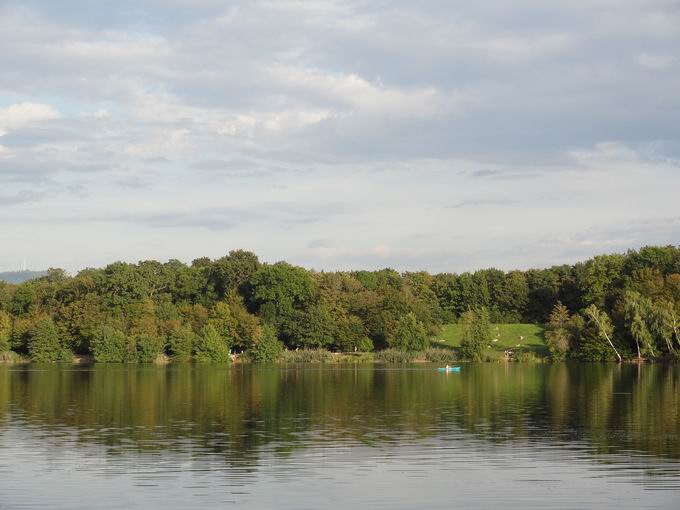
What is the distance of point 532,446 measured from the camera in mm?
33344

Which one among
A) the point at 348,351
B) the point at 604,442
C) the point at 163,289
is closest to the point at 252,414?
the point at 604,442

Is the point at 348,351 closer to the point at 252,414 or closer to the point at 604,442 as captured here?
the point at 252,414

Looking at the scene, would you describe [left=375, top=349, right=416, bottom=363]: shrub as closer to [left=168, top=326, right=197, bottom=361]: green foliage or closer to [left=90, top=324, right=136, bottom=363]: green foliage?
[left=168, top=326, right=197, bottom=361]: green foliage

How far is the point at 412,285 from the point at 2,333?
60.7 metres

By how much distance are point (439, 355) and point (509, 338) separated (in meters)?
Result: 12.2

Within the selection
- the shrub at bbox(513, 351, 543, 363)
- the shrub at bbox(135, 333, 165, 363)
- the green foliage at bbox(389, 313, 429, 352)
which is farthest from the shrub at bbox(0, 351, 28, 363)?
the shrub at bbox(513, 351, 543, 363)

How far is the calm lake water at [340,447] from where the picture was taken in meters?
24.3

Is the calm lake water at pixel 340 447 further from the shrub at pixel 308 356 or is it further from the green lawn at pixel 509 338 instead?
the shrub at pixel 308 356

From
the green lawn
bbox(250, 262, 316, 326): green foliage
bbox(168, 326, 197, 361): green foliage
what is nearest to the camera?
the green lawn

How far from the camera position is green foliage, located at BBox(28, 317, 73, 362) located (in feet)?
384

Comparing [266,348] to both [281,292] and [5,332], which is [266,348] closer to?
[281,292]

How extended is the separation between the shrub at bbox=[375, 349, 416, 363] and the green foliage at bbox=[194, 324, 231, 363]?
19.0 metres

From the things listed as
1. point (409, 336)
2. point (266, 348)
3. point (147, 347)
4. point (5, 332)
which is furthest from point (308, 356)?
point (5, 332)

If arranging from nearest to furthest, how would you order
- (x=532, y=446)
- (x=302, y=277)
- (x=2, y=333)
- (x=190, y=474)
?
1. (x=190, y=474)
2. (x=532, y=446)
3. (x=2, y=333)
4. (x=302, y=277)
